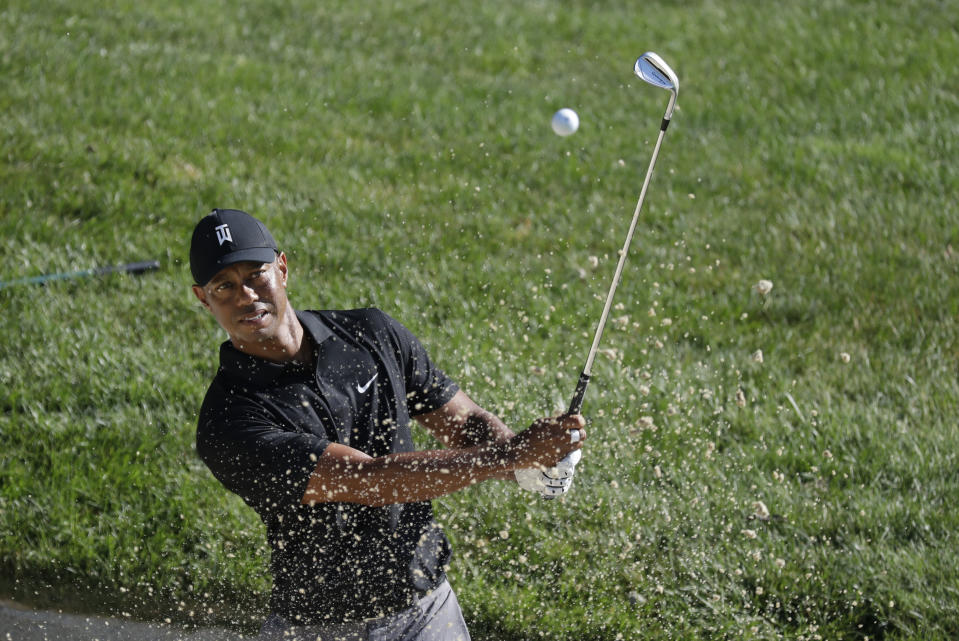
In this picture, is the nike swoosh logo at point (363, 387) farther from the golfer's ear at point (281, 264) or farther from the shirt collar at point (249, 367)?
the golfer's ear at point (281, 264)

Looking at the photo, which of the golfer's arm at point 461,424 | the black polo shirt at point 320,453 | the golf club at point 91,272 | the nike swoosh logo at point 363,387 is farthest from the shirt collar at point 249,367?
the golf club at point 91,272

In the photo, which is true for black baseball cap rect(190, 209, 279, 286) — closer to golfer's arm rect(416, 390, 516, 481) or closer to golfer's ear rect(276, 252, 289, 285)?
golfer's ear rect(276, 252, 289, 285)

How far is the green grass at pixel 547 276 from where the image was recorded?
487 centimetres

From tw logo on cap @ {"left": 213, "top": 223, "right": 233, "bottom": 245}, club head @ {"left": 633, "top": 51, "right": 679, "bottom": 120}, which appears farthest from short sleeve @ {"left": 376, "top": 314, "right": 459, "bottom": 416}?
club head @ {"left": 633, "top": 51, "right": 679, "bottom": 120}

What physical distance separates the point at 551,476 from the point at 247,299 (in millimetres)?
1041

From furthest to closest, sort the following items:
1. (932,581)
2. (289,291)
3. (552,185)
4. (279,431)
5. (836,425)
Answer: (552,185) → (289,291) → (836,425) → (932,581) → (279,431)

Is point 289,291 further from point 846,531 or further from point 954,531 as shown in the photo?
point 954,531

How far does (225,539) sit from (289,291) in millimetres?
1776

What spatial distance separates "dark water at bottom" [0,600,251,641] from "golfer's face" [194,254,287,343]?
169 centimetres

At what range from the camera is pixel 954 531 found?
504cm

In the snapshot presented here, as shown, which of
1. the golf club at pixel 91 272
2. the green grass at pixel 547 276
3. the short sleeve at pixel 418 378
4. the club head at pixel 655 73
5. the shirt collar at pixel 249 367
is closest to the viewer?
the shirt collar at pixel 249 367

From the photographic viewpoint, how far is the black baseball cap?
11.5ft

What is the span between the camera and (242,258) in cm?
351

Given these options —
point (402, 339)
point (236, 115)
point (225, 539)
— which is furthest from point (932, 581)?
point (236, 115)
